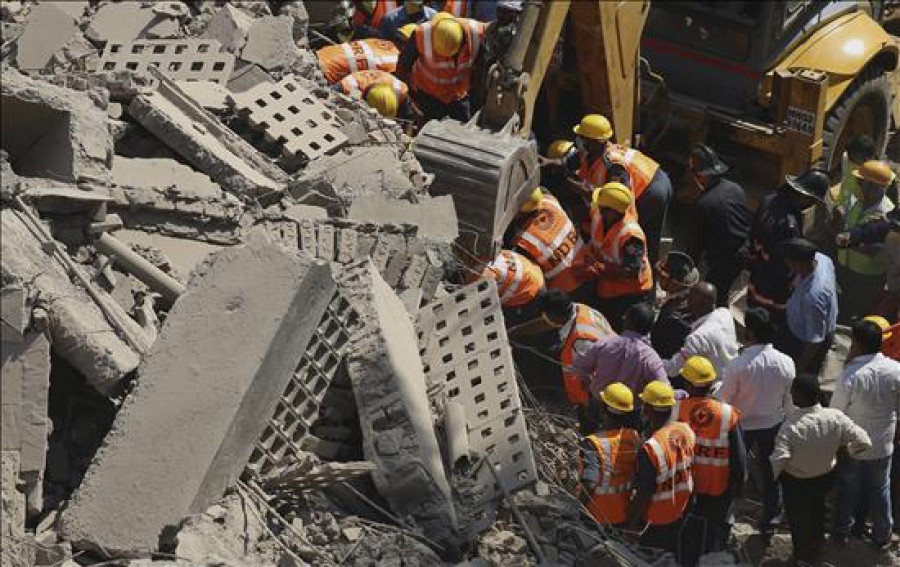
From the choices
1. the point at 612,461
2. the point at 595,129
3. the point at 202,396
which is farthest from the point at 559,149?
the point at 202,396

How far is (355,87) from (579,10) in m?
1.62

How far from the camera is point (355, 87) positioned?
11.4 metres

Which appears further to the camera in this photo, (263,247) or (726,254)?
(726,254)

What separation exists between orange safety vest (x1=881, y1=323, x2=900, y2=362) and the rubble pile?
6.83 ft

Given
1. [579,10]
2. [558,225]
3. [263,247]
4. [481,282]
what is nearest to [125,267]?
[263,247]

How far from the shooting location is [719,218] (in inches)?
427

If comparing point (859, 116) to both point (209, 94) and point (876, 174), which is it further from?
point (209, 94)

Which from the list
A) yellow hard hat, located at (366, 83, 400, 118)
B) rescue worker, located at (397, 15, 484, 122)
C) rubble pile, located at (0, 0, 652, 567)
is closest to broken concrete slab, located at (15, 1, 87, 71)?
rubble pile, located at (0, 0, 652, 567)

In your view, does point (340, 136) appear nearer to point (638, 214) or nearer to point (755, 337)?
point (638, 214)

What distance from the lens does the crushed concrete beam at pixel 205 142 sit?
30.8 ft

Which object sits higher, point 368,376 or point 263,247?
point 263,247

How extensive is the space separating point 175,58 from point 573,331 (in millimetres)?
3141

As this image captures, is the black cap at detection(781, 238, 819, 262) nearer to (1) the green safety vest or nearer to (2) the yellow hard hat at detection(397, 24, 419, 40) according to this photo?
(1) the green safety vest

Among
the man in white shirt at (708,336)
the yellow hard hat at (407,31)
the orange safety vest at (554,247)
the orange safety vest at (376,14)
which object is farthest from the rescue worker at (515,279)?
the orange safety vest at (376,14)
